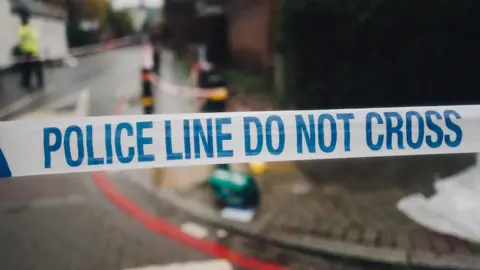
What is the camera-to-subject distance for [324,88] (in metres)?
4.21

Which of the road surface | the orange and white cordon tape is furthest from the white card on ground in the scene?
the orange and white cordon tape

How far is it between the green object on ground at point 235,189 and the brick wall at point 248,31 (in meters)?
0.88

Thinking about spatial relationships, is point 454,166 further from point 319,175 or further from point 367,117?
point 367,117

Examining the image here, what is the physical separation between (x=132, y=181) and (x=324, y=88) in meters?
1.76

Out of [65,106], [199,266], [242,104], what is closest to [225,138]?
[199,266]

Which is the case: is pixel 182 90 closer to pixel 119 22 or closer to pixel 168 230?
pixel 119 22

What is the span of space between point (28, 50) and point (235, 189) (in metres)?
1.68

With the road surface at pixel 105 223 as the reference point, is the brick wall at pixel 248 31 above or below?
above

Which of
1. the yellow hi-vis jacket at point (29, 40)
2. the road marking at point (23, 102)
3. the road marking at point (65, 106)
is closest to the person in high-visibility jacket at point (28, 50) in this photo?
the yellow hi-vis jacket at point (29, 40)

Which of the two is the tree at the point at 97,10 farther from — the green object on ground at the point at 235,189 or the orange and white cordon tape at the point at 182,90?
the green object on ground at the point at 235,189

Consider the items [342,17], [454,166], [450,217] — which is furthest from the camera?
[342,17]

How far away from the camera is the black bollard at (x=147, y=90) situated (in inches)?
143

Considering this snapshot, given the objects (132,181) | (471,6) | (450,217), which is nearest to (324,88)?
(471,6)

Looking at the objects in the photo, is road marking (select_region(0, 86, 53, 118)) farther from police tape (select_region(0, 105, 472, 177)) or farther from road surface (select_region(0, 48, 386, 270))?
police tape (select_region(0, 105, 472, 177))
